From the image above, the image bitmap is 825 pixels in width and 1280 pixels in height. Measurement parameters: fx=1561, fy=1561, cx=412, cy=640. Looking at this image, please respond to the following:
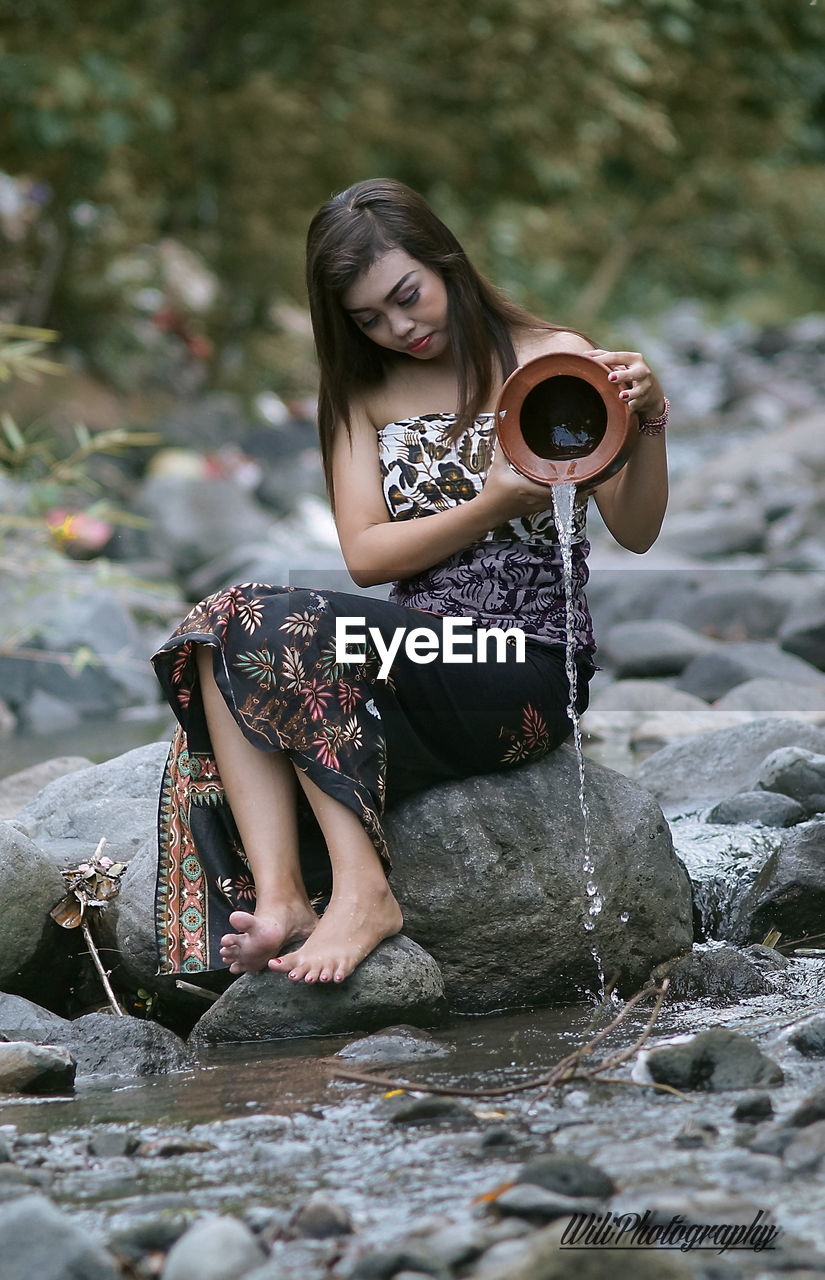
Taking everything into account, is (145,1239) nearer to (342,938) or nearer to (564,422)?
(342,938)

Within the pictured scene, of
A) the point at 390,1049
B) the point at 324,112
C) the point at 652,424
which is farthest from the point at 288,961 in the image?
the point at 324,112

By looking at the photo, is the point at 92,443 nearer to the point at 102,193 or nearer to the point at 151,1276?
the point at 151,1276

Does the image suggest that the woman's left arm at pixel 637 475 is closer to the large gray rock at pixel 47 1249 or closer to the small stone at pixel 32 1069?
the small stone at pixel 32 1069

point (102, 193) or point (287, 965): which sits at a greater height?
point (102, 193)

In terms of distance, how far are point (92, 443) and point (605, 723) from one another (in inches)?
85.2

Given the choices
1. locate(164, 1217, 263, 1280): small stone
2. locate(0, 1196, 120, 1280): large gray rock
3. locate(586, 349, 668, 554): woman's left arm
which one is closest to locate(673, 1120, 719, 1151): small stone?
locate(164, 1217, 263, 1280): small stone

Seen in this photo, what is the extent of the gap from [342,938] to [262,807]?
0.95 feet

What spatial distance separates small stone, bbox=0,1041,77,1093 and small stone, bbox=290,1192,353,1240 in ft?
2.76

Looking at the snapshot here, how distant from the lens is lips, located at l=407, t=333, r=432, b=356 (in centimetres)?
317

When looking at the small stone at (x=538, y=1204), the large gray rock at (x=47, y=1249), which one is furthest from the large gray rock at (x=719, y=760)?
the large gray rock at (x=47, y=1249)

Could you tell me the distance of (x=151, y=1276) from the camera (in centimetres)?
179

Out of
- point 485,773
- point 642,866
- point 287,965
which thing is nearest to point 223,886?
point 287,965

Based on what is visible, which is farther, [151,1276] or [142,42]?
[142,42]

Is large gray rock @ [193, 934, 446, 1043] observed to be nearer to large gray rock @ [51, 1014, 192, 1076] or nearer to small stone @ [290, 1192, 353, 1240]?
large gray rock @ [51, 1014, 192, 1076]
